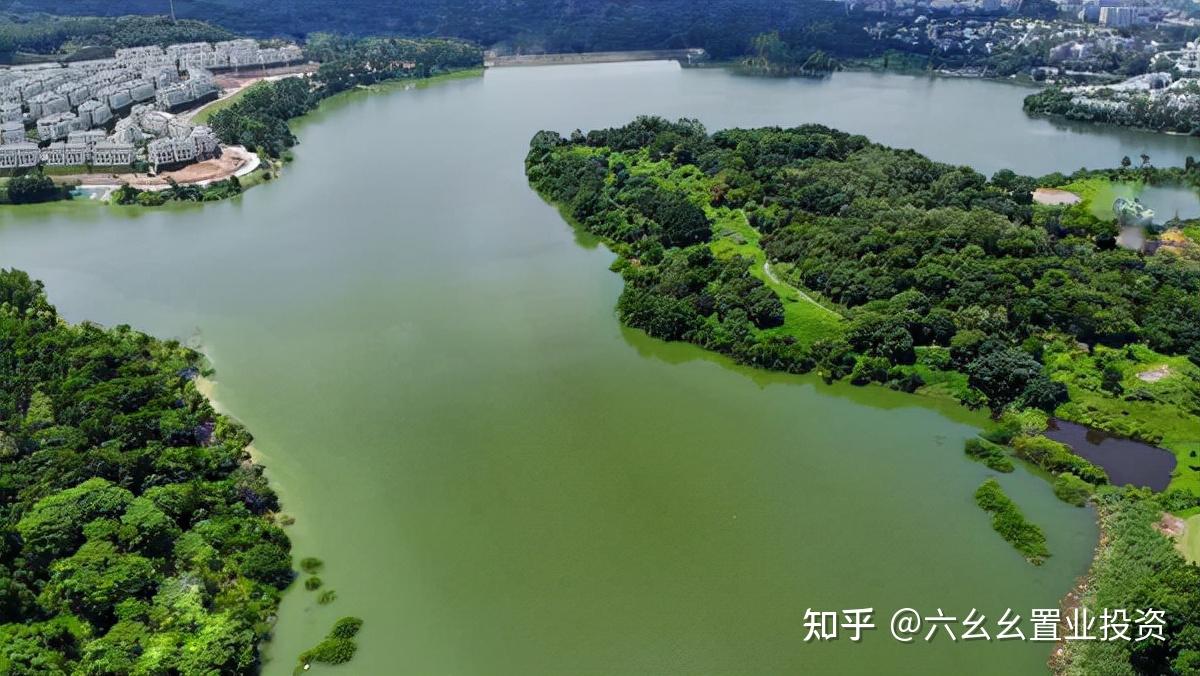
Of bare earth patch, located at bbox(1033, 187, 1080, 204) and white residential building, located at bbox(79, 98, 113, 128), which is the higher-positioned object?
white residential building, located at bbox(79, 98, 113, 128)

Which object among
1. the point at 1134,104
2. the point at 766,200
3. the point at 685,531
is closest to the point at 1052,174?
the point at 766,200

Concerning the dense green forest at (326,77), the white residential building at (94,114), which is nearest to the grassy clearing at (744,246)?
the dense green forest at (326,77)

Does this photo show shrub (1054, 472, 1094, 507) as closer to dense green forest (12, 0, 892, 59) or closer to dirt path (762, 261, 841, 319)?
dirt path (762, 261, 841, 319)

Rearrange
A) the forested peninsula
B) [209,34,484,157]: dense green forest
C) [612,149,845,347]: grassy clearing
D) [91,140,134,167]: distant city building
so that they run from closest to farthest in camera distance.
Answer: the forested peninsula
[612,149,845,347]: grassy clearing
[91,140,134,167]: distant city building
[209,34,484,157]: dense green forest

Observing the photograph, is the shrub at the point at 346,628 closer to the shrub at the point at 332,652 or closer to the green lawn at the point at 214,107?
the shrub at the point at 332,652

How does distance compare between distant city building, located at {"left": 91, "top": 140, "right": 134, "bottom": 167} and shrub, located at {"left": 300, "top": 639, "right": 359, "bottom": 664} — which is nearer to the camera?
shrub, located at {"left": 300, "top": 639, "right": 359, "bottom": 664}

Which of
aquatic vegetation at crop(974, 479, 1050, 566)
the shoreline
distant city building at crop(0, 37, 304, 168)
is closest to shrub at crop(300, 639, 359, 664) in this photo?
the shoreline

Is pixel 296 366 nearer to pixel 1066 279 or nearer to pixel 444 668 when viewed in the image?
pixel 444 668
